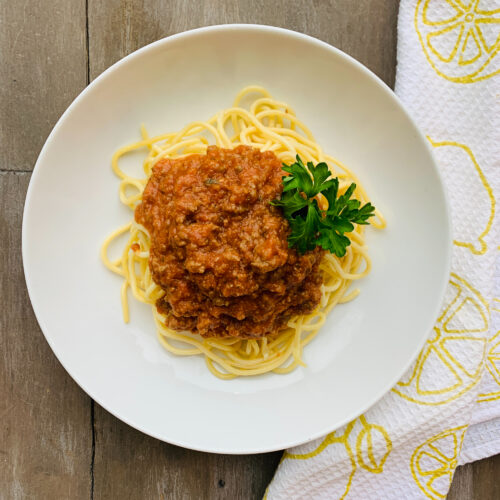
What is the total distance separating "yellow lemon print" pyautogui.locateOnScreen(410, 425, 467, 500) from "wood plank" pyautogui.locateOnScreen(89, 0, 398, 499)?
108 centimetres

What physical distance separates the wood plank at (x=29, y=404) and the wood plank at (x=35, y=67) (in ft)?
1.06

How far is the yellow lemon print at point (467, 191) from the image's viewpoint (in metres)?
3.57

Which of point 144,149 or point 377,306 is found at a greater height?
point 144,149

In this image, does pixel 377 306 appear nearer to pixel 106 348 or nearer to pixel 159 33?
pixel 106 348

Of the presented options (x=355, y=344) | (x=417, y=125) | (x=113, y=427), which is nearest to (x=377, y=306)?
(x=355, y=344)

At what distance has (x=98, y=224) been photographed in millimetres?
3582

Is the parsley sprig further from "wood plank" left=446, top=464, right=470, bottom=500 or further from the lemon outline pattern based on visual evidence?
"wood plank" left=446, top=464, right=470, bottom=500

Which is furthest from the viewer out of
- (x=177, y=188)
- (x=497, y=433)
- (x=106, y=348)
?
(x=497, y=433)

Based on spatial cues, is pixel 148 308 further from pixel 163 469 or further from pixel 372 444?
pixel 372 444

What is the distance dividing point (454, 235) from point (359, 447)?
67.5 inches

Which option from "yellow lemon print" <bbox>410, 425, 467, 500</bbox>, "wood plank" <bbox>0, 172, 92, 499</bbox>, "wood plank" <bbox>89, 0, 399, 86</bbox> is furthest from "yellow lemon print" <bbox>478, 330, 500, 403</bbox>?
"wood plank" <bbox>0, 172, 92, 499</bbox>

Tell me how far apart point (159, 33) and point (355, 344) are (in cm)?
275

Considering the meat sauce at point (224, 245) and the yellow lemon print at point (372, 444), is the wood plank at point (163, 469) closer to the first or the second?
the yellow lemon print at point (372, 444)

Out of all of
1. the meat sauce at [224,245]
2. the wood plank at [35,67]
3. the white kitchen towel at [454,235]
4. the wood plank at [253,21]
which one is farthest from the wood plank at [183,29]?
the meat sauce at [224,245]
